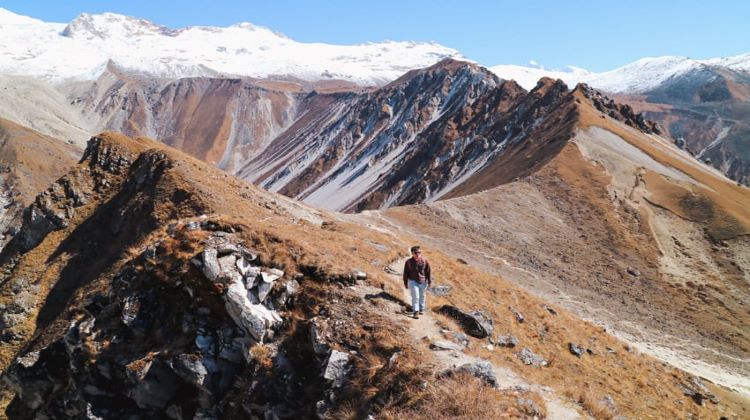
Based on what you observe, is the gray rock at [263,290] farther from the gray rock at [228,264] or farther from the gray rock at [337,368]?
the gray rock at [337,368]

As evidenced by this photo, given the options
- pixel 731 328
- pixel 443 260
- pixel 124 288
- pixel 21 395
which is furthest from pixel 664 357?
pixel 21 395

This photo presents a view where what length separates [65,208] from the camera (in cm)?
3275

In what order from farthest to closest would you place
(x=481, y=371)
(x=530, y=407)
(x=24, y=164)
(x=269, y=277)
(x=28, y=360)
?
(x=24, y=164) < (x=28, y=360) < (x=269, y=277) < (x=481, y=371) < (x=530, y=407)

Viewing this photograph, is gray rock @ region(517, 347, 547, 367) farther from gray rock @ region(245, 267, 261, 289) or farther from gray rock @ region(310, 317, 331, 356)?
A: gray rock @ region(245, 267, 261, 289)

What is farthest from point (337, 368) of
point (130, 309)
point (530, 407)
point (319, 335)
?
point (130, 309)

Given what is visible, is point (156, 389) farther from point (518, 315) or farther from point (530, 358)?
point (518, 315)

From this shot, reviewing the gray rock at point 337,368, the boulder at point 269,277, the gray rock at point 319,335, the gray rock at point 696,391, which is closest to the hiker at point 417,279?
the gray rock at point 319,335

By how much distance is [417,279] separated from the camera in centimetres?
1440

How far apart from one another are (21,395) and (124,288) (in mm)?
5283

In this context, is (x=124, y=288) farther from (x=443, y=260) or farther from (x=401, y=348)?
(x=443, y=260)

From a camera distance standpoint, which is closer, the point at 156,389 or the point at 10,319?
the point at 156,389

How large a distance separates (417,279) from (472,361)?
3369 mm

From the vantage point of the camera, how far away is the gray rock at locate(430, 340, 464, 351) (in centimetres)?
1224

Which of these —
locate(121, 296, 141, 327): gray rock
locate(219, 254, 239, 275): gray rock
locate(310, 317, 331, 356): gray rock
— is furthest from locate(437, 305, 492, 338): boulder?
locate(121, 296, 141, 327): gray rock
